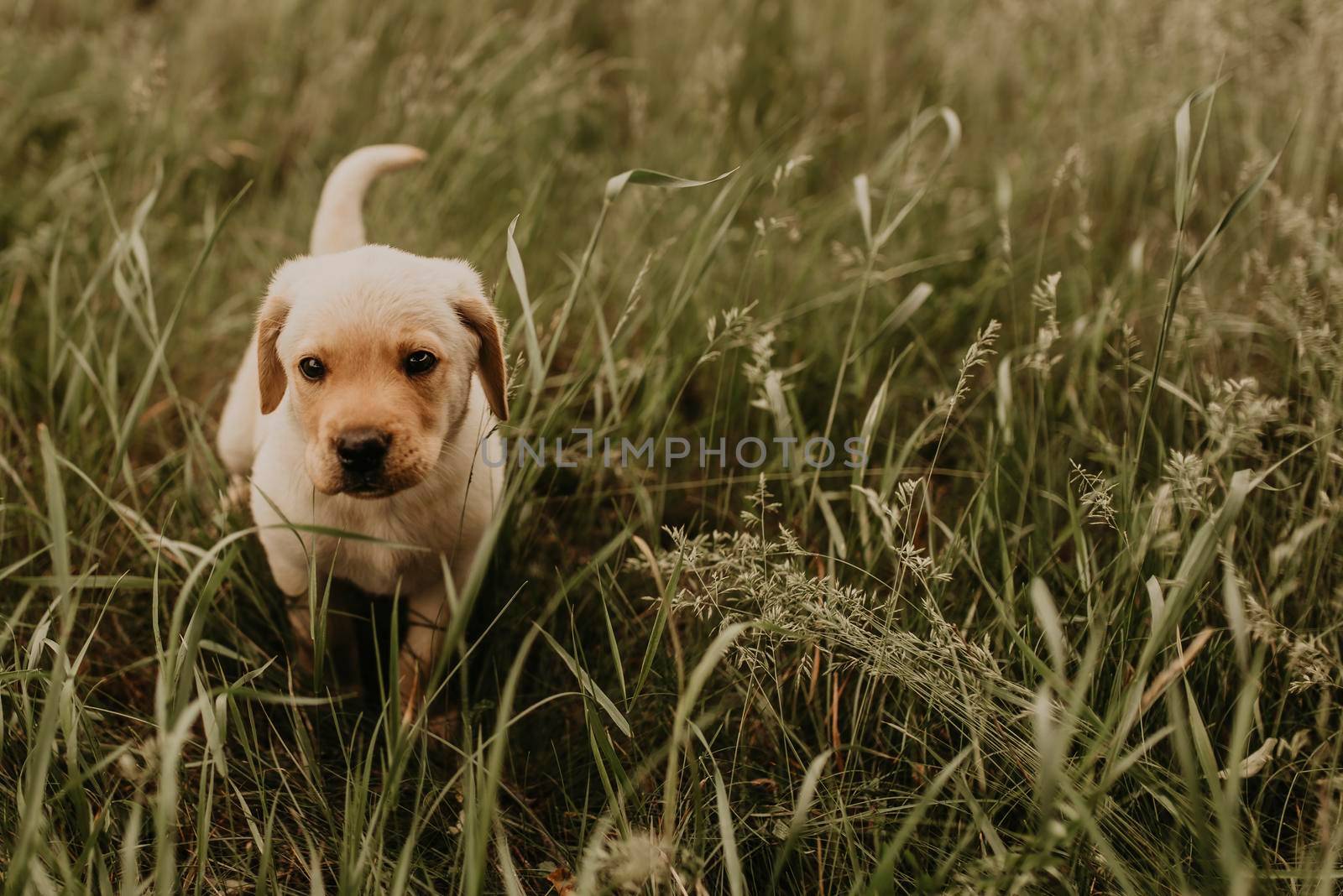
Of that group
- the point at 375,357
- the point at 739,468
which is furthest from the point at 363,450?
the point at 739,468

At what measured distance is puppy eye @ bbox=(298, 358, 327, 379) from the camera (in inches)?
67.2

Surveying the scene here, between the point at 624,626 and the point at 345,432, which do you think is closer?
the point at 345,432

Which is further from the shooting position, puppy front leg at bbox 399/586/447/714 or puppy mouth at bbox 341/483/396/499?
puppy front leg at bbox 399/586/447/714

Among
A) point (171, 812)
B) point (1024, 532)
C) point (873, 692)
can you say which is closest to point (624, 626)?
point (873, 692)

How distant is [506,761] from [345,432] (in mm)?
764

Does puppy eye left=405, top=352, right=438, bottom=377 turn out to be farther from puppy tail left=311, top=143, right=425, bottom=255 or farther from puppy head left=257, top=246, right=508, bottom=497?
puppy tail left=311, top=143, right=425, bottom=255

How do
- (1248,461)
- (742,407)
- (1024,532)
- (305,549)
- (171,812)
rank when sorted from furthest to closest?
1. (742,407)
2. (1248,461)
3. (1024,532)
4. (305,549)
5. (171,812)

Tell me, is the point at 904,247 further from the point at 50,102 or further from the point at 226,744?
the point at 50,102

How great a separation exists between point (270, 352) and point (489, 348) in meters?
0.43

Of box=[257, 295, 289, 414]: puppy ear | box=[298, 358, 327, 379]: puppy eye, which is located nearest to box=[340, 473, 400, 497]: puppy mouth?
box=[298, 358, 327, 379]: puppy eye

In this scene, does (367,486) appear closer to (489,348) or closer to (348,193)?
(489,348)

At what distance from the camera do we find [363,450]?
1591 mm

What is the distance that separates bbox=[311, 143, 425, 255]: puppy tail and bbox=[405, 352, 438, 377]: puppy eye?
2.14 ft

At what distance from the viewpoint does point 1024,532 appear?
6.70 feet
